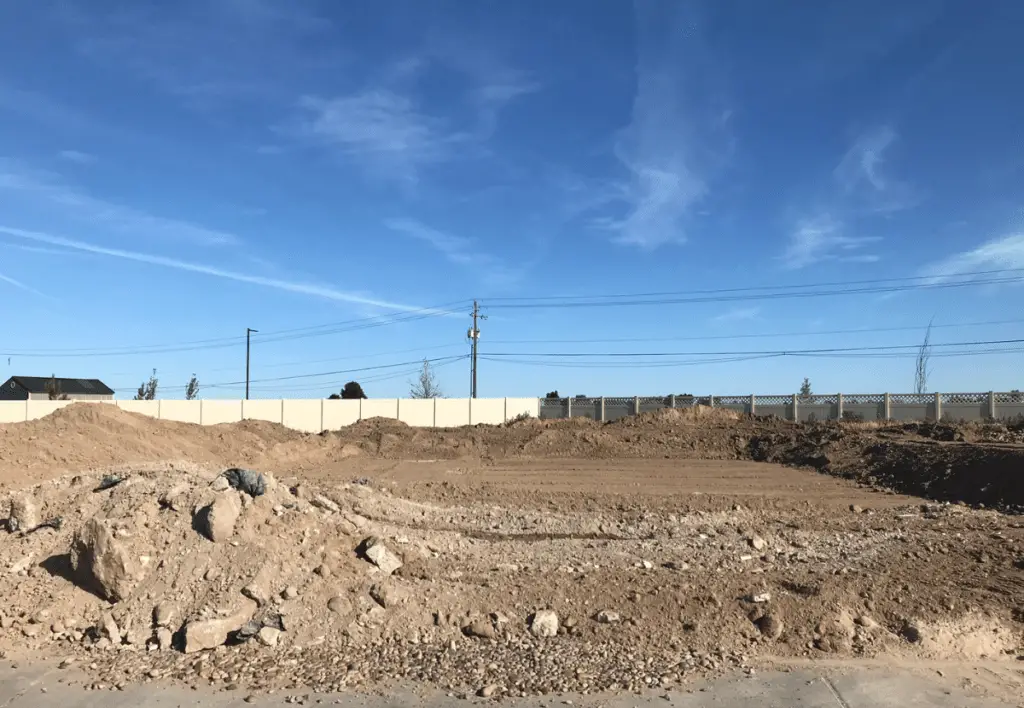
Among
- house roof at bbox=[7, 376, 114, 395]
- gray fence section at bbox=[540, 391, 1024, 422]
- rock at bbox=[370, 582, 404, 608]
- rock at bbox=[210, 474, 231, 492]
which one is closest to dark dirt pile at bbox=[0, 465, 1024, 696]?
rock at bbox=[370, 582, 404, 608]

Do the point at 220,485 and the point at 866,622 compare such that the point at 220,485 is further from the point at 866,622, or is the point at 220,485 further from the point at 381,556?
the point at 866,622

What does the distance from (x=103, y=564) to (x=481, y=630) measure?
334 centimetres

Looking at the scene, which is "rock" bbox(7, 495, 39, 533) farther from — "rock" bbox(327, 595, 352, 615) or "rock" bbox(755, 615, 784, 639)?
"rock" bbox(755, 615, 784, 639)

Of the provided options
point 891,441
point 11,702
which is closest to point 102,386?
point 891,441

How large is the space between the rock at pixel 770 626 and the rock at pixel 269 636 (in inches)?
152

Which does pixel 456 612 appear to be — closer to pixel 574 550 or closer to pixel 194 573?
pixel 194 573

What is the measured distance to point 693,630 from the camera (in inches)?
238

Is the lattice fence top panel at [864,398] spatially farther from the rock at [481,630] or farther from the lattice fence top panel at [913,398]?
the rock at [481,630]

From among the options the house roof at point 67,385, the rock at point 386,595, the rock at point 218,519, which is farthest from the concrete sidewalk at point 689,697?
the house roof at point 67,385

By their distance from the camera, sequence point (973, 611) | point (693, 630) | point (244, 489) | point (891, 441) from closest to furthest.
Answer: point (693, 630)
point (973, 611)
point (244, 489)
point (891, 441)

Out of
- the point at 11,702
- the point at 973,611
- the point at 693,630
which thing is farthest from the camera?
the point at 973,611

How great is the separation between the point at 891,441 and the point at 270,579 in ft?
65.3

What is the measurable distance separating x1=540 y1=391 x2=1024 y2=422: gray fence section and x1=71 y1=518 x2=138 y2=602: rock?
96.0 ft

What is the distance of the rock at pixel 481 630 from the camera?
602cm
